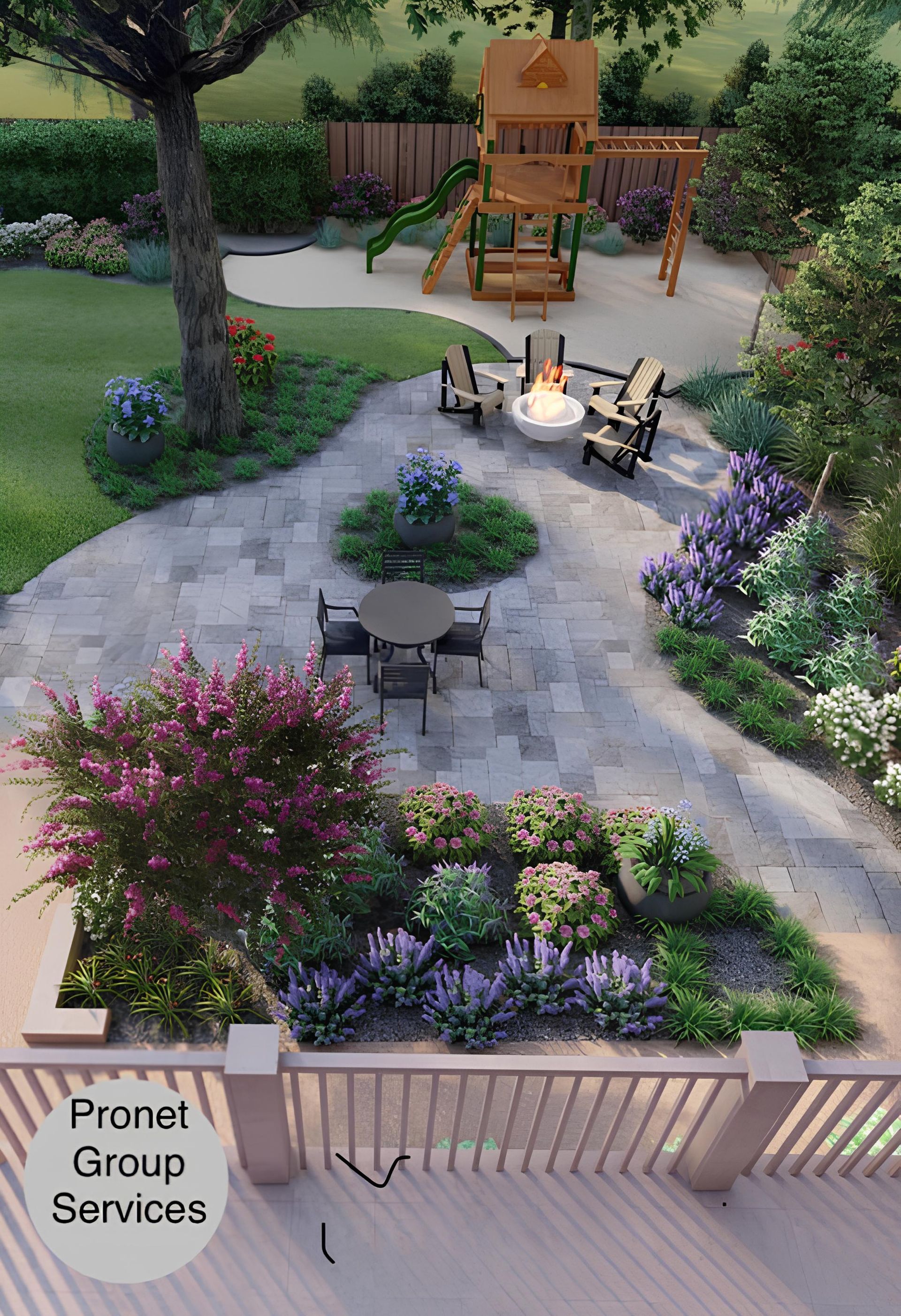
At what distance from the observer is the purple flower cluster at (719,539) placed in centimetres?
906

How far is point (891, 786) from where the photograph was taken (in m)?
7.20

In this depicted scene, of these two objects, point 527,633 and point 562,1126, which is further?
point 527,633

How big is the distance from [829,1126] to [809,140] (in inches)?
502

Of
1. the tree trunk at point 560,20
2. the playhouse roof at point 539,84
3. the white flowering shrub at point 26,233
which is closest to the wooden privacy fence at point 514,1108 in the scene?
the playhouse roof at point 539,84

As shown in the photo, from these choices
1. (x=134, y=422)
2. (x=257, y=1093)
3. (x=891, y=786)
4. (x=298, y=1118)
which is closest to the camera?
(x=257, y=1093)

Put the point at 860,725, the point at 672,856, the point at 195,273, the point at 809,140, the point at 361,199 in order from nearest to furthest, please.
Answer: the point at 672,856 → the point at 860,725 → the point at 195,273 → the point at 809,140 → the point at 361,199

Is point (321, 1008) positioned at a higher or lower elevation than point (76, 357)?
lower

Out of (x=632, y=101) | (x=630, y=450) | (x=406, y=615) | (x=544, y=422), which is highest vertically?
(x=632, y=101)

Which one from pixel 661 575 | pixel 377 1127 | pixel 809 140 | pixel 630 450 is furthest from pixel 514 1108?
pixel 809 140

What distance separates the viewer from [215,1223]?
4191 millimetres

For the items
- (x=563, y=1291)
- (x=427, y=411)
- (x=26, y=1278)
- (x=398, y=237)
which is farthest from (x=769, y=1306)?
(x=398, y=237)

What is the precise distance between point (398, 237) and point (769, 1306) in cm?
1720

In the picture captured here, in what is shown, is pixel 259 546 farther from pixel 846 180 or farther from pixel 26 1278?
pixel 846 180

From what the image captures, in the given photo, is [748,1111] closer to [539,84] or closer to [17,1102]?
[17,1102]
